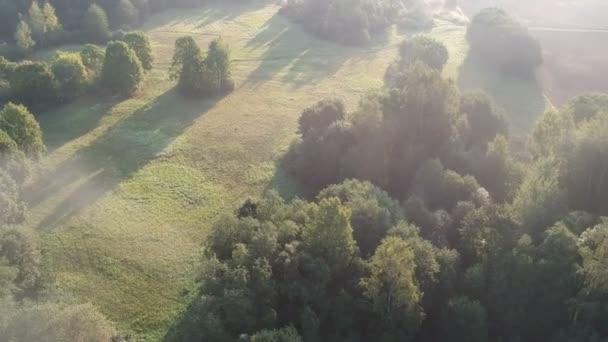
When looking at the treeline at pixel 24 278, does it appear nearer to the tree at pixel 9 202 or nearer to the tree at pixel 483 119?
the tree at pixel 9 202

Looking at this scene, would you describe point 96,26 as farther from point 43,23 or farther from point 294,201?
point 294,201

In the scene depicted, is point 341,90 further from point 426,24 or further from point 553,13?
point 553,13

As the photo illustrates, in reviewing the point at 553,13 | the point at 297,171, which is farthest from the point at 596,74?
the point at 297,171

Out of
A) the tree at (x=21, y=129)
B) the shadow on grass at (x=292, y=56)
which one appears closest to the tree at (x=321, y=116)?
the shadow on grass at (x=292, y=56)

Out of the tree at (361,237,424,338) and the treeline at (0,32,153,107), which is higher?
the treeline at (0,32,153,107)

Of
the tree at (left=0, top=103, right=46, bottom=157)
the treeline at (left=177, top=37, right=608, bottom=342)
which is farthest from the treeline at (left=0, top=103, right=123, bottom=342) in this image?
the treeline at (left=177, top=37, right=608, bottom=342)

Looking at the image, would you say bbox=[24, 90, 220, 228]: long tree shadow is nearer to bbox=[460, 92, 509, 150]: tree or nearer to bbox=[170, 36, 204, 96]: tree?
bbox=[170, 36, 204, 96]: tree
